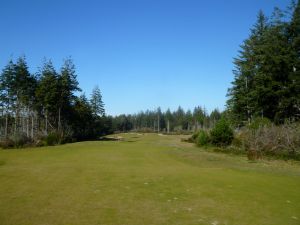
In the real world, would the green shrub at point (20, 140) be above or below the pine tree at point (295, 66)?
below

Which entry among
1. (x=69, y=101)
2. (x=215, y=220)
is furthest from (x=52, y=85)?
(x=215, y=220)

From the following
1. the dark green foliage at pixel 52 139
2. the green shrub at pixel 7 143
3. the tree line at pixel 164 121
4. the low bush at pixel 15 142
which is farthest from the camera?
the tree line at pixel 164 121

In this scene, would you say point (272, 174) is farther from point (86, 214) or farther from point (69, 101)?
point (69, 101)

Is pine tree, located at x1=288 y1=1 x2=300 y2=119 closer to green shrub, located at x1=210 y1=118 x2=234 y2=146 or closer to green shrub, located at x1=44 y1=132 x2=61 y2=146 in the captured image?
green shrub, located at x1=210 y1=118 x2=234 y2=146

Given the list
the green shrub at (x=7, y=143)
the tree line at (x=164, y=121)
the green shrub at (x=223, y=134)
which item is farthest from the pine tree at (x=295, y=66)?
the tree line at (x=164, y=121)

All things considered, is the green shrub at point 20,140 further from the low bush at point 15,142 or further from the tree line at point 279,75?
the tree line at point 279,75

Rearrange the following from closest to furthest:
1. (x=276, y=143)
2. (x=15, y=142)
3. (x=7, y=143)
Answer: (x=276, y=143) → (x=7, y=143) → (x=15, y=142)

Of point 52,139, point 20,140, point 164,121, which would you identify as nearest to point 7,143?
point 20,140

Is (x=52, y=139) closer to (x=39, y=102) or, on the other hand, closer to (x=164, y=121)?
(x=39, y=102)

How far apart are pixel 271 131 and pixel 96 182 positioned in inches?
707

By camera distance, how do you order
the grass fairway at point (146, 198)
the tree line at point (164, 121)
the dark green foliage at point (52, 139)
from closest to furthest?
1. the grass fairway at point (146, 198)
2. the dark green foliage at point (52, 139)
3. the tree line at point (164, 121)

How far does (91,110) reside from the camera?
60812mm

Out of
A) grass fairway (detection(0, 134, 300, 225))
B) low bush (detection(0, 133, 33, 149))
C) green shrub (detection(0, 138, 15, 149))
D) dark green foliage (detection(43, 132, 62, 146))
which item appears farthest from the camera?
dark green foliage (detection(43, 132, 62, 146))

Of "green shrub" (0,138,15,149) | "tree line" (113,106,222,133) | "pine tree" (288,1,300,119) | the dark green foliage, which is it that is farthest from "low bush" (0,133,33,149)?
"tree line" (113,106,222,133)
